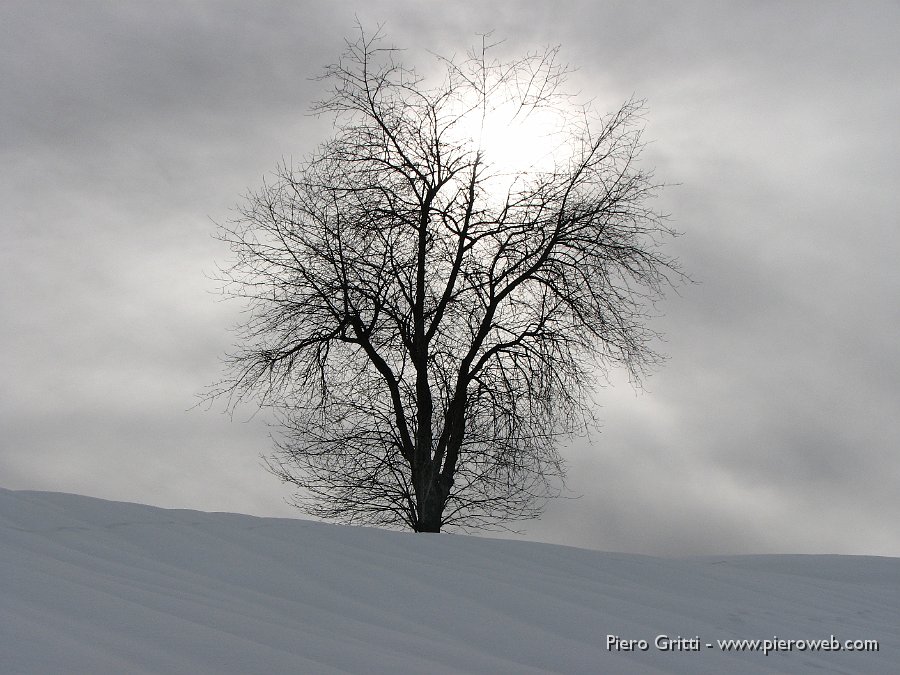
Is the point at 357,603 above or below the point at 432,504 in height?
below

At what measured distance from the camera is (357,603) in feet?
12.6

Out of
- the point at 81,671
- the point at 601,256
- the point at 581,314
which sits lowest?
the point at 81,671

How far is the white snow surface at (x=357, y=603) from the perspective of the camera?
2844 millimetres

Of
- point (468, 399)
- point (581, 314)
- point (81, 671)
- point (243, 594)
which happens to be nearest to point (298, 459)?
point (468, 399)

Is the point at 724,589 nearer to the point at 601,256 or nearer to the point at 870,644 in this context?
the point at 870,644

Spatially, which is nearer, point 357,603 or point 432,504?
point 357,603

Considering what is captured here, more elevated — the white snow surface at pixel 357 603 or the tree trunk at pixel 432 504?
the tree trunk at pixel 432 504

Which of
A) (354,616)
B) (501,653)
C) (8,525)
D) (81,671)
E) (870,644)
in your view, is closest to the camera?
(81,671)

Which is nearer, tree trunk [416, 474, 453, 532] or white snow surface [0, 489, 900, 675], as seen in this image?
white snow surface [0, 489, 900, 675]

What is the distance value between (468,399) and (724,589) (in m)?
4.90

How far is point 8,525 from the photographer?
13.9ft

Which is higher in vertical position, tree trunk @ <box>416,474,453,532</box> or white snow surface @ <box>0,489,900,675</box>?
tree trunk @ <box>416,474,453,532</box>

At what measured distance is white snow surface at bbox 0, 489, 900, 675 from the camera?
284 cm

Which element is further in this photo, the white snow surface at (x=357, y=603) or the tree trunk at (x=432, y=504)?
the tree trunk at (x=432, y=504)
